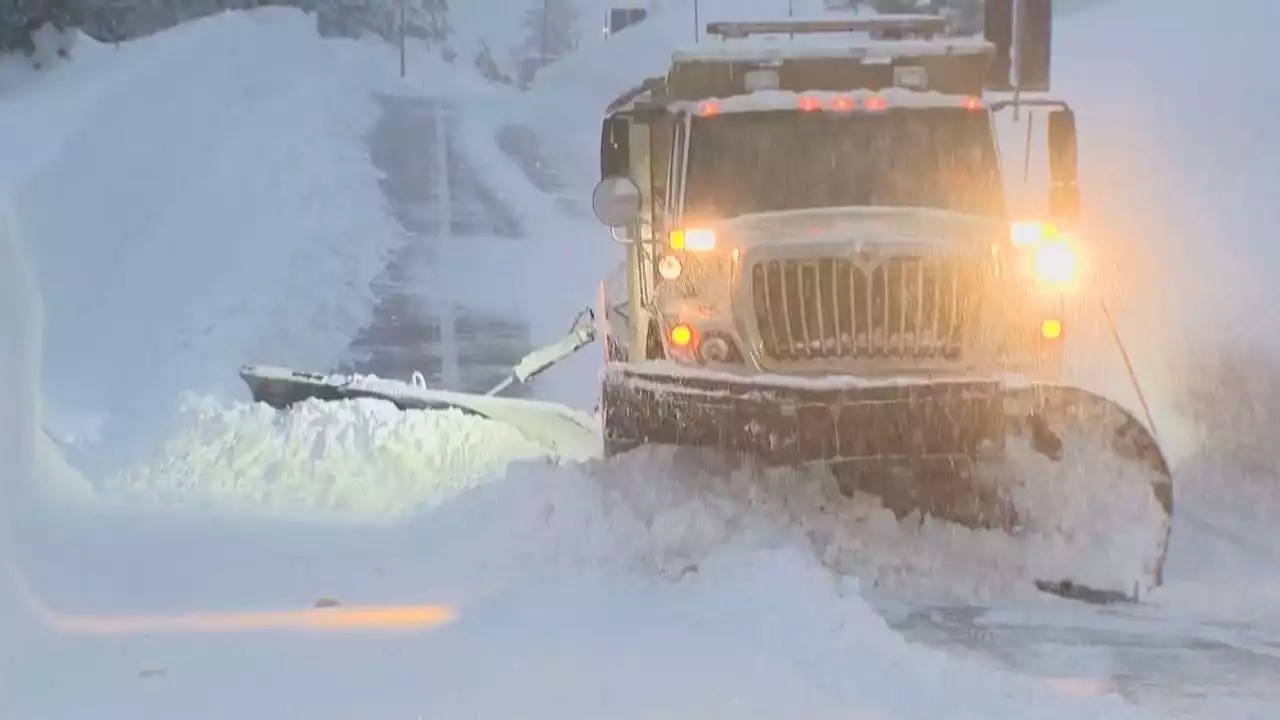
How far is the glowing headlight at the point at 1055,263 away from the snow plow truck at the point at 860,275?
0.4 inches

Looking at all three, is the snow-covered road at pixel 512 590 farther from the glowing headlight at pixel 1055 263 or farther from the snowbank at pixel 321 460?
the glowing headlight at pixel 1055 263

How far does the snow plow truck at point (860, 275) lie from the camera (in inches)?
219

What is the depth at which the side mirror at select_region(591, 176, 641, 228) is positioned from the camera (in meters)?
6.88

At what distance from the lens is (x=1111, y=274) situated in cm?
1461

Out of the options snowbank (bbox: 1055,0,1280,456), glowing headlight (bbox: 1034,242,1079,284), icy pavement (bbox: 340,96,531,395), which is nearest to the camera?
glowing headlight (bbox: 1034,242,1079,284)

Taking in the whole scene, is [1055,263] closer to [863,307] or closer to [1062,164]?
[1062,164]

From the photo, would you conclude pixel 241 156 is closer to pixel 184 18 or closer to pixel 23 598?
pixel 184 18

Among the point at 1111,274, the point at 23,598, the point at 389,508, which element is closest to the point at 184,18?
the point at 1111,274

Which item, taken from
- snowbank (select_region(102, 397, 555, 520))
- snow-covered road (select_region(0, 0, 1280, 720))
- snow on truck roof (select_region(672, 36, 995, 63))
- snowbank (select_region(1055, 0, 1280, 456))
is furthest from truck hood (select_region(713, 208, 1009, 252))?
snowbank (select_region(1055, 0, 1280, 456))

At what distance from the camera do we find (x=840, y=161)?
6.89 m

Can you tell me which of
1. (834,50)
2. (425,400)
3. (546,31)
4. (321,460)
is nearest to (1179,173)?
(834,50)

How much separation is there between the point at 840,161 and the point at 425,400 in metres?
3.23

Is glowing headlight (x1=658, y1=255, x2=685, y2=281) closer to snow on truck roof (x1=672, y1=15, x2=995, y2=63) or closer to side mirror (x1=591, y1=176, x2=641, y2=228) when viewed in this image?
side mirror (x1=591, y1=176, x2=641, y2=228)

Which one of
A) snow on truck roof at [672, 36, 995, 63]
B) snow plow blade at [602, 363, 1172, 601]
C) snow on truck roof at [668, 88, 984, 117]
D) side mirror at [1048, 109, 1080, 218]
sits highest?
snow on truck roof at [672, 36, 995, 63]
